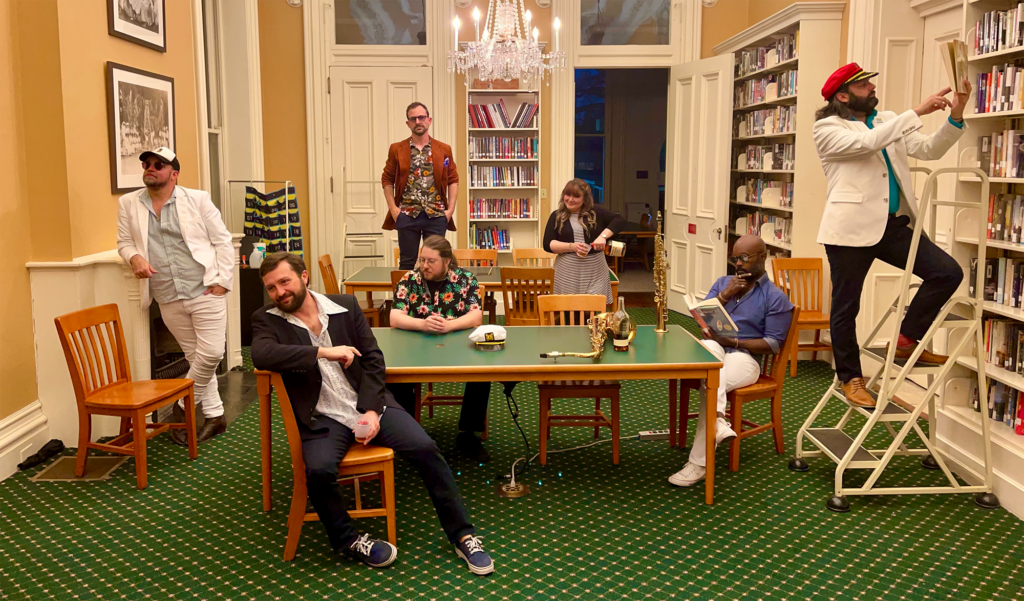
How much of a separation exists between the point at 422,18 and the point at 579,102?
5.64 meters

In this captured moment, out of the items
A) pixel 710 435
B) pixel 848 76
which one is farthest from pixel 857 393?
pixel 848 76

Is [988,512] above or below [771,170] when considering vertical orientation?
below

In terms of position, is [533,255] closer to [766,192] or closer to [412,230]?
[412,230]

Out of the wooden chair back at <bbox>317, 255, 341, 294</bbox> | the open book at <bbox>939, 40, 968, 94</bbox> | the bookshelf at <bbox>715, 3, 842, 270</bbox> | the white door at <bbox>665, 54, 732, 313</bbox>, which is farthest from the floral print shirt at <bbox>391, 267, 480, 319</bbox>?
the white door at <bbox>665, 54, 732, 313</bbox>

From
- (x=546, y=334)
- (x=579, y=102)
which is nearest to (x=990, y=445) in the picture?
(x=546, y=334)

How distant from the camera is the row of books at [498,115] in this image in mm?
8359

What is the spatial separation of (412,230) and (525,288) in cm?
114

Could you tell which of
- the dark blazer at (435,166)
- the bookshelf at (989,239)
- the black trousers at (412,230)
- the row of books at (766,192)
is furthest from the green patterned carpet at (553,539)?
the row of books at (766,192)

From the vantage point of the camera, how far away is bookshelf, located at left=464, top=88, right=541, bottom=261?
331 inches

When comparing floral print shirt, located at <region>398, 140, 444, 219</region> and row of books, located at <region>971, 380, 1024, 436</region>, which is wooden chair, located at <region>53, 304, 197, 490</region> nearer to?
floral print shirt, located at <region>398, 140, 444, 219</region>

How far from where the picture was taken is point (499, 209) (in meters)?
8.64

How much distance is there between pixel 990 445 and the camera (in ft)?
12.6

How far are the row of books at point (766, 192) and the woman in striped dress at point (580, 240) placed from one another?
7.06 ft

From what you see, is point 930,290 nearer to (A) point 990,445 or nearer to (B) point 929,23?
(A) point 990,445
